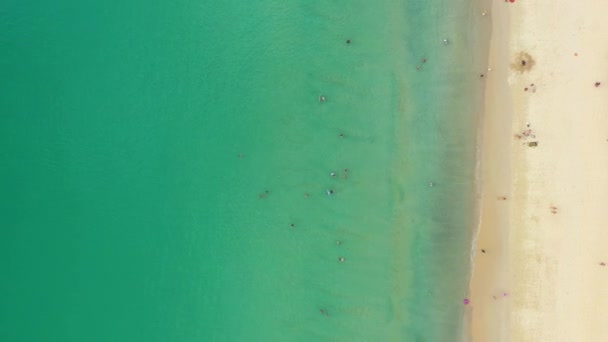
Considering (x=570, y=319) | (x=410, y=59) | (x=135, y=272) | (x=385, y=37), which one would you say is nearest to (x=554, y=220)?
(x=570, y=319)

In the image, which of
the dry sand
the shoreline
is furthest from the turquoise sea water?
the dry sand

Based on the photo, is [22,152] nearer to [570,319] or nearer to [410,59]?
[410,59]

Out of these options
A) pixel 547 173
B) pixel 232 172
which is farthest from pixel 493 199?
pixel 232 172

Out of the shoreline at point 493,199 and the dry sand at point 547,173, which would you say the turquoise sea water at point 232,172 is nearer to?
the shoreline at point 493,199

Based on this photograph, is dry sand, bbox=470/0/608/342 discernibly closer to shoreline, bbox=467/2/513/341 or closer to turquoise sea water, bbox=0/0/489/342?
shoreline, bbox=467/2/513/341

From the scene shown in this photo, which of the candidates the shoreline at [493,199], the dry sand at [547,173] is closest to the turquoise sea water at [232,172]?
the shoreline at [493,199]

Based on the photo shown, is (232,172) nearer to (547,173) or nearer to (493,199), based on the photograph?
(493,199)

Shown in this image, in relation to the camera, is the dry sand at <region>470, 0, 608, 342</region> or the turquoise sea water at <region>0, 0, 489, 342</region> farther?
the turquoise sea water at <region>0, 0, 489, 342</region>
